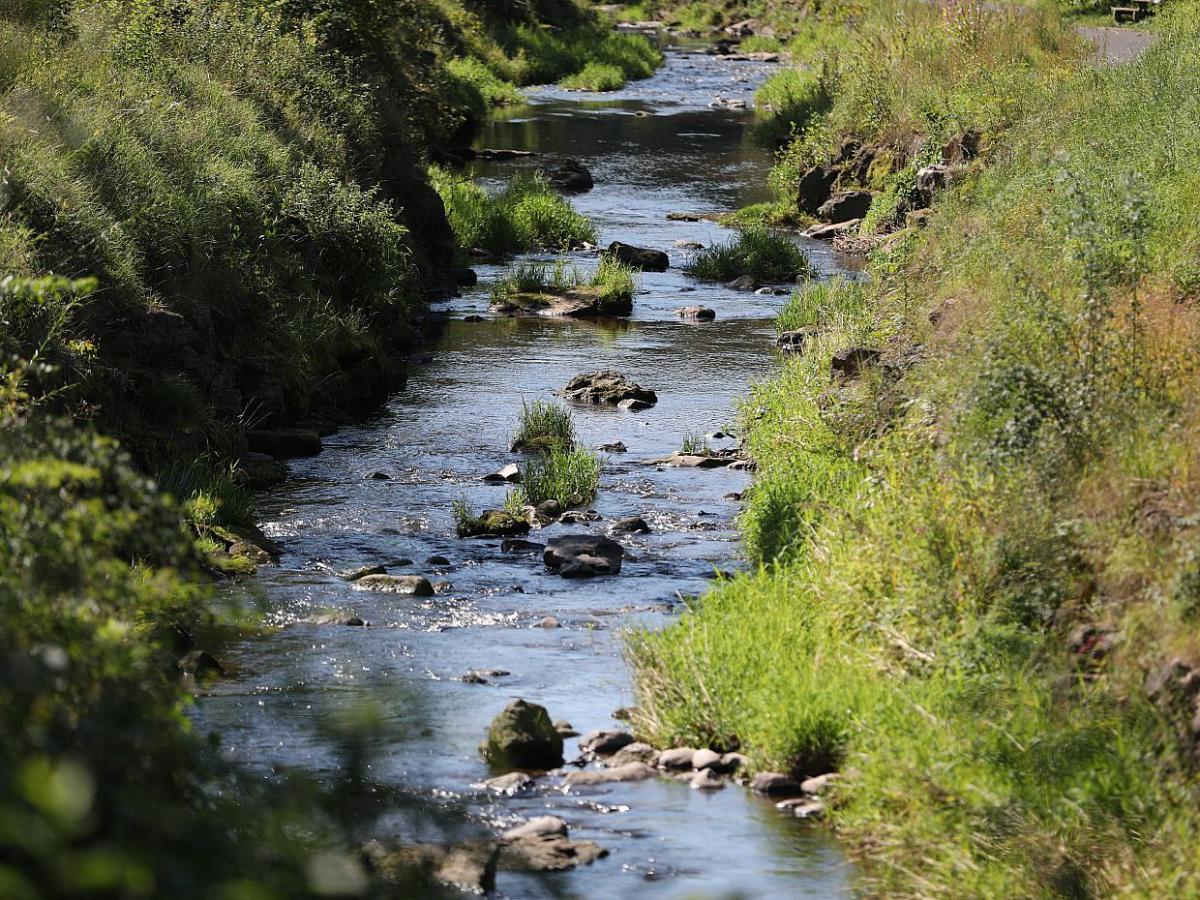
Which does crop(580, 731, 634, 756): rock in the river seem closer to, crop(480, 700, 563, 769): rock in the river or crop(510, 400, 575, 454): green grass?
crop(480, 700, 563, 769): rock in the river

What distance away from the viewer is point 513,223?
27.2m

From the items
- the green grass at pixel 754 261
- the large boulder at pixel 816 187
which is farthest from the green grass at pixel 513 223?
the large boulder at pixel 816 187

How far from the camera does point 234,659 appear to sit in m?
10.2

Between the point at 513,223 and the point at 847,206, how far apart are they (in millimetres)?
6220

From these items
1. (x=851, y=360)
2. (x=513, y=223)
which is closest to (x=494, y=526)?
(x=851, y=360)

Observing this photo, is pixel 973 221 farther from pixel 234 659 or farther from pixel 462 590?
pixel 234 659

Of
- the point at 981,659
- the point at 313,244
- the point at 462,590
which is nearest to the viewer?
the point at 981,659

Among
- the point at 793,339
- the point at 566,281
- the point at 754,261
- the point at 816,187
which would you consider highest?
the point at 816,187

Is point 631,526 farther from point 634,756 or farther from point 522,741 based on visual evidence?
point 522,741

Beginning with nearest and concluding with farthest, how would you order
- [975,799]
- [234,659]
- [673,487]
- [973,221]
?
[975,799], [234,659], [673,487], [973,221]

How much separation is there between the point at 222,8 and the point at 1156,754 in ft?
65.1

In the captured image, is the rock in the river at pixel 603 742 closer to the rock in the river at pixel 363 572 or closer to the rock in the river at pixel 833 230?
the rock in the river at pixel 363 572

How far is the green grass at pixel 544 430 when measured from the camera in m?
16.0

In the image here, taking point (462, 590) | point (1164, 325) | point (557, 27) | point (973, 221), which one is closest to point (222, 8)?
point (973, 221)
